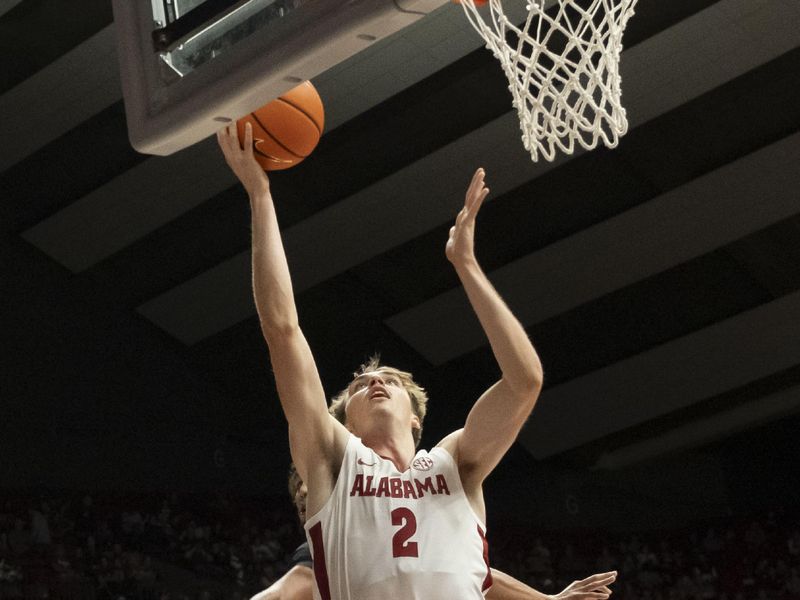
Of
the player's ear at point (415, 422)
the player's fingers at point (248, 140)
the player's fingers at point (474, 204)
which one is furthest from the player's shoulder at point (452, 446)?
the player's fingers at point (248, 140)

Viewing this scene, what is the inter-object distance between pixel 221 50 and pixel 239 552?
757 cm

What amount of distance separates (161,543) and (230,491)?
1057mm

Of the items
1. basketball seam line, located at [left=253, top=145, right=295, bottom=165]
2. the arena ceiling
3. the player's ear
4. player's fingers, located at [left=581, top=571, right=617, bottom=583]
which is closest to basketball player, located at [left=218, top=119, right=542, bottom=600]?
basketball seam line, located at [left=253, top=145, right=295, bottom=165]

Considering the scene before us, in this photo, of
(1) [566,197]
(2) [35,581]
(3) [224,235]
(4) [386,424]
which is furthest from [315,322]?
(4) [386,424]

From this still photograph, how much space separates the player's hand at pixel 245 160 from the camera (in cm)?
292

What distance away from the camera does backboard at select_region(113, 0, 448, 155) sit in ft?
9.02

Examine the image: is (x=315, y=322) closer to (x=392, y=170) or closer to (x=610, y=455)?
(x=392, y=170)

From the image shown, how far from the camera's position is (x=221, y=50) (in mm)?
3100

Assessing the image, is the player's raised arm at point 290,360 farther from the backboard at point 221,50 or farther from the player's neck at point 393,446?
the backboard at point 221,50

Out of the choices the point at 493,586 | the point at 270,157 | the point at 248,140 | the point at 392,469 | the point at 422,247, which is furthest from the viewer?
the point at 422,247

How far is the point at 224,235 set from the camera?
412 inches

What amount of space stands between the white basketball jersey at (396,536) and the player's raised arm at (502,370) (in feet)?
0.24

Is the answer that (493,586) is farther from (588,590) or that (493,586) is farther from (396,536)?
(396,536)

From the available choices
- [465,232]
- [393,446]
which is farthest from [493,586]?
[465,232]
